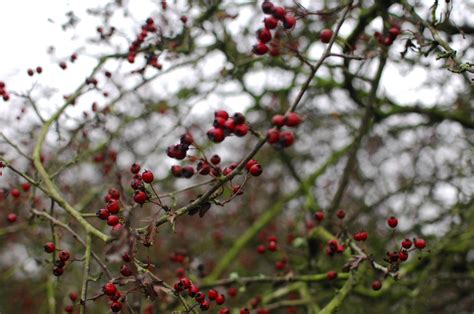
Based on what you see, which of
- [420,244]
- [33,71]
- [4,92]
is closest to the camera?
[420,244]

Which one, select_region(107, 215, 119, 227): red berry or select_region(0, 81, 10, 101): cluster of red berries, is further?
select_region(0, 81, 10, 101): cluster of red berries

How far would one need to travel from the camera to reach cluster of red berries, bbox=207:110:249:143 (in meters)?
1.65

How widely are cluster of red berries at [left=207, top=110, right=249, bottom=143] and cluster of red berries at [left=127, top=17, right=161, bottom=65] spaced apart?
1979mm

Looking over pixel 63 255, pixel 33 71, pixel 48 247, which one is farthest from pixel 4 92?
pixel 63 255

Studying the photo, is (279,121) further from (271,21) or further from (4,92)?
(4,92)

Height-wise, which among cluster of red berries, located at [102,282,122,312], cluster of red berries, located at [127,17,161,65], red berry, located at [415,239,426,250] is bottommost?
cluster of red berries, located at [102,282,122,312]

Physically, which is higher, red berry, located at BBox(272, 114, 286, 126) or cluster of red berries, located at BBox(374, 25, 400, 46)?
cluster of red berries, located at BBox(374, 25, 400, 46)

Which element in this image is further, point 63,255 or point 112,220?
point 63,255

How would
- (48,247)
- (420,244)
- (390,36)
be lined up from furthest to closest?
(390,36) < (420,244) < (48,247)

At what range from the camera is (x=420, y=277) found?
423 cm

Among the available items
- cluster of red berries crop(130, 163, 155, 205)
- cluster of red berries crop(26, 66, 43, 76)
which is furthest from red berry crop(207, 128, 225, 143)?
cluster of red berries crop(26, 66, 43, 76)

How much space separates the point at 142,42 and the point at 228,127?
7.21 ft

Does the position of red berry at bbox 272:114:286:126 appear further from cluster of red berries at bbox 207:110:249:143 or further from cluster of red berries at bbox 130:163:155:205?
cluster of red berries at bbox 130:163:155:205

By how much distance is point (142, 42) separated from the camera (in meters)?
3.63
